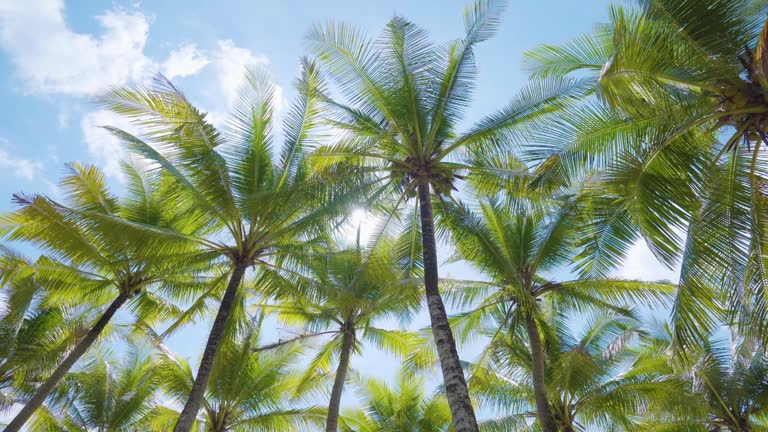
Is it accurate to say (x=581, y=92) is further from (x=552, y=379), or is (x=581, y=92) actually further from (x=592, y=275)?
(x=552, y=379)

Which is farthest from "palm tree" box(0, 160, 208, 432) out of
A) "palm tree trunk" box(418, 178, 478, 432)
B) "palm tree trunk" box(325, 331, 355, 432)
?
"palm tree trunk" box(418, 178, 478, 432)

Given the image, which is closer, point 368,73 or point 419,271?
point 368,73

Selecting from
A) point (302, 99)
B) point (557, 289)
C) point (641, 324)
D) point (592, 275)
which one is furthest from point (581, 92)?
point (641, 324)

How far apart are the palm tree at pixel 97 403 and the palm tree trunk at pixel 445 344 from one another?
9.71 m

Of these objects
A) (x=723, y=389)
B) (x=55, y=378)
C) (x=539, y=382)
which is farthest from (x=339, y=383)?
(x=723, y=389)

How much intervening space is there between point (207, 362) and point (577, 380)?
8.38 metres

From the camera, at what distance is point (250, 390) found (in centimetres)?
1468

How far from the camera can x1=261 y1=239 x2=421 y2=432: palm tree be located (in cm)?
1098

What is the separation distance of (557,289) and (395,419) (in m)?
8.30

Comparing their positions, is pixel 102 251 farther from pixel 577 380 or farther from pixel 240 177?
pixel 577 380

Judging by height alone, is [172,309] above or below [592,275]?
above

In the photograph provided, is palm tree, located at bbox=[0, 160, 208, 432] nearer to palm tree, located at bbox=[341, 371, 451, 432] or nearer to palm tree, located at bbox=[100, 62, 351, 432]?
palm tree, located at bbox=[100, 62, 351, 432]

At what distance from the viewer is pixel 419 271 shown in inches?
499

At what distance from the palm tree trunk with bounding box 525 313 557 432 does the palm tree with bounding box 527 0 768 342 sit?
159 inches
